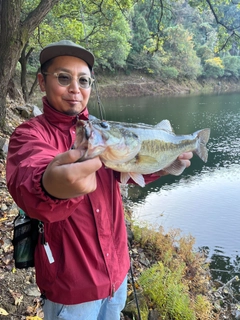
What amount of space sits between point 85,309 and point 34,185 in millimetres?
1249

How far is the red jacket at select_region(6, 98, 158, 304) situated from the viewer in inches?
76.9

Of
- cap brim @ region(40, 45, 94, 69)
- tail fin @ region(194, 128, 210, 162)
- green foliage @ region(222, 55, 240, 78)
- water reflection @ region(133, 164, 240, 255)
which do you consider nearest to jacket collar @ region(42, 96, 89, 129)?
cap brim @ region(40, 45, 94, 69)

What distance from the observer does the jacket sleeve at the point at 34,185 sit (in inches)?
54.5

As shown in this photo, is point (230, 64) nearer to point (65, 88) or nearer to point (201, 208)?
point (201, 208)

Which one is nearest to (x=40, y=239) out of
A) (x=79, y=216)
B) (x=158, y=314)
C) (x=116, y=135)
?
(x=79, y=216)

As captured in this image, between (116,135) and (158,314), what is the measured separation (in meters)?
4.24

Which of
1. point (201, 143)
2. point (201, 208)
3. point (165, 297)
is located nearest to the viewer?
point (201, 143)

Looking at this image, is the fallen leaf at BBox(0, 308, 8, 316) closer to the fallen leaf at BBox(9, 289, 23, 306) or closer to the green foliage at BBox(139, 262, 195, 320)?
the fallen leaf at BBox(9, 289, 23, 306)

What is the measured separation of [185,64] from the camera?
61.7 m

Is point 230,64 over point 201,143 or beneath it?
over

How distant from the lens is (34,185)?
1.36 meters

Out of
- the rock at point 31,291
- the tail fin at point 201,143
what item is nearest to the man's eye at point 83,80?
the tail fin at point 201,143

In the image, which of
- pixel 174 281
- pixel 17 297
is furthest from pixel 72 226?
pixel 174 281

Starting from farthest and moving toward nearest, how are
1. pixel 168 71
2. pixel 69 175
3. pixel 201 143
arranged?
pixel 168 71, pixel 201 143, pixel 69 175
